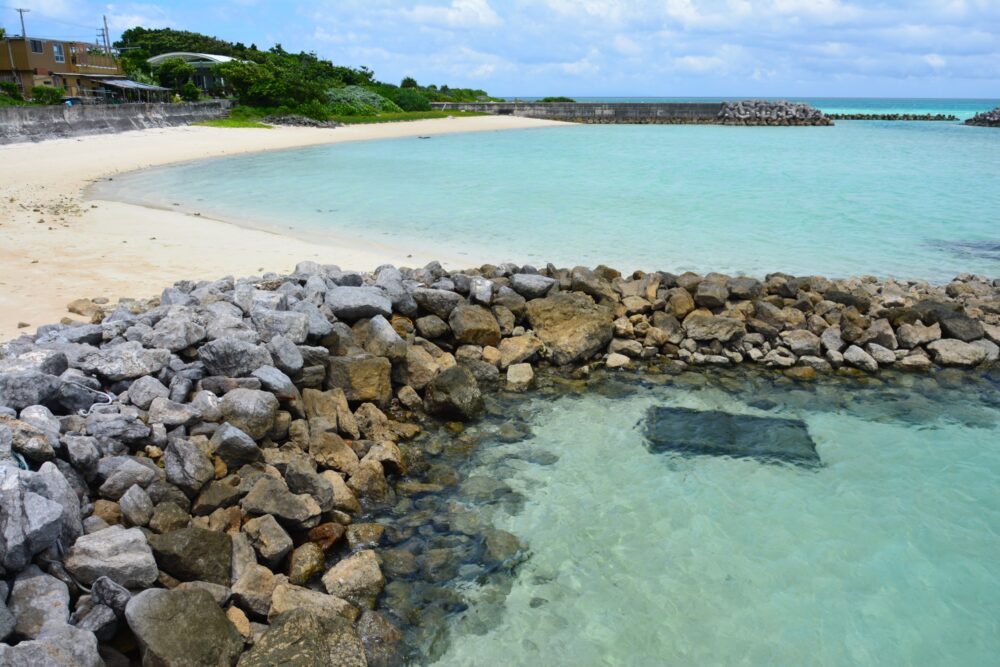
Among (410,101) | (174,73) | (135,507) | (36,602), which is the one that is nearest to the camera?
(36,602)

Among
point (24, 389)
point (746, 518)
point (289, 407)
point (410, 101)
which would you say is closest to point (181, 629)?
point (24, 389)

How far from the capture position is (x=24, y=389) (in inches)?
188

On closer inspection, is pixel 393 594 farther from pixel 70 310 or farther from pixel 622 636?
pixel 70 310

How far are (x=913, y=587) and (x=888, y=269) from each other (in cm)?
842

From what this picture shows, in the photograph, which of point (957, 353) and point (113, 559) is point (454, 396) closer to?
point (113, 559)

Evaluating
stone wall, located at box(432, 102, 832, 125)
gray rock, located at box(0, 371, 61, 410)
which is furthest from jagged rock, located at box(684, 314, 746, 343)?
stone wall, located at box(432, 102, 832, 125)

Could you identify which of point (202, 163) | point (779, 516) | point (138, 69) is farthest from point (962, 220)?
point (138, 69)

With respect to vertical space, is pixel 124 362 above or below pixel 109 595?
above

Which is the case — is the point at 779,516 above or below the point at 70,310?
below

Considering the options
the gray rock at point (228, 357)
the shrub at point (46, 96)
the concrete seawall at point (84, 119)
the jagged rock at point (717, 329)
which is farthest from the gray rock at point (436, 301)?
the shrub at point (46, 96)

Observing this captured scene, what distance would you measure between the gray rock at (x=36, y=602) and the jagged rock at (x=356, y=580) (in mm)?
1390

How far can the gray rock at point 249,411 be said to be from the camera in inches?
209

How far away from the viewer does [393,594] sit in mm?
4469

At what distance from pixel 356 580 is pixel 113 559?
1.33 m
